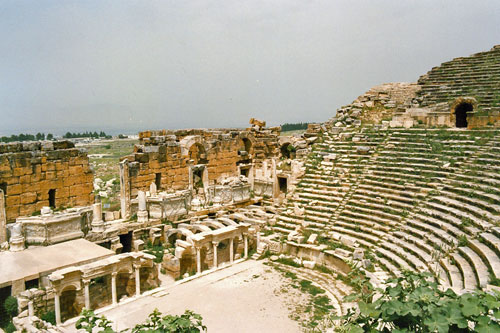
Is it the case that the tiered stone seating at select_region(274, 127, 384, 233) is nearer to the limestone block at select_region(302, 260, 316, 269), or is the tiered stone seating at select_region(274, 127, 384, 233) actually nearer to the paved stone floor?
the limestone block at select_region(302, 260, 316, 269)

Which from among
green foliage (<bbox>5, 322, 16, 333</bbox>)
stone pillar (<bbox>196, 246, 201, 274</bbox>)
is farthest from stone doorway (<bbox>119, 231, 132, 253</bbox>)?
green foliage (<bbox>5, 322, 16, 333</bbox>)

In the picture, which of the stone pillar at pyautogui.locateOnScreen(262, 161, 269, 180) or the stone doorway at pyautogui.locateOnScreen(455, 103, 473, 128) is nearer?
the stone doorway at pyautogui.locateOnScreen(455, 103, 473, 128)

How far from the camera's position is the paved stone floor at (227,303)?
10.3 meters

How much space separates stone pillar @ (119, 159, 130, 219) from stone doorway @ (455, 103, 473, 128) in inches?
604

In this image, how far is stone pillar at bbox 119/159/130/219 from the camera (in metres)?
17.0

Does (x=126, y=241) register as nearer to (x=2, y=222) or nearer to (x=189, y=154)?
(x=2, y=222)

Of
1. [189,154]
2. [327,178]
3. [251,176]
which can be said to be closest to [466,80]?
[327,178]

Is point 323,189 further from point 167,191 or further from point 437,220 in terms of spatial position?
point 167,191

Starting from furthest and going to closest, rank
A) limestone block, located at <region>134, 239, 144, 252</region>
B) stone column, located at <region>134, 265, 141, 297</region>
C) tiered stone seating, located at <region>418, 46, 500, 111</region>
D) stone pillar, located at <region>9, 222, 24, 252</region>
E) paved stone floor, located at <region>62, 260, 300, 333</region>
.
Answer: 1. tiered stone seating, located at <region>418, 46, 500, 111</region>
2. limestone block, located at <region>134, 239, 144, 252</region>
3. stone pillar, located at <region>9, 222, 24, 252</region>
4. stone column, located at <region>134, 265, 141, 297</region>
5. paved stone floor, located at <region>62, 260, 300, 333</region>

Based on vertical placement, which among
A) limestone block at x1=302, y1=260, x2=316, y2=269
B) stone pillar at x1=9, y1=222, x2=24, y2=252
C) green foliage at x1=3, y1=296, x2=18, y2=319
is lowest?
limestone block at x1=302, y1=260, x2=316, y2=269

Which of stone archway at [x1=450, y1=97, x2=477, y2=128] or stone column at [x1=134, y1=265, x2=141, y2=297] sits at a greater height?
stone archway at [x1=450, y1=97, x2=477, y2=128]

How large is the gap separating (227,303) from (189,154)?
10419 mm

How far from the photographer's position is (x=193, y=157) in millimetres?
20938

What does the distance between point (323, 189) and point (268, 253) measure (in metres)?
4.00
